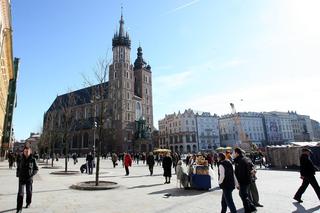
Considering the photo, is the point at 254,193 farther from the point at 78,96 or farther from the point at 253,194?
the point at 78,96

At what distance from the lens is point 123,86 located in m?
90.1

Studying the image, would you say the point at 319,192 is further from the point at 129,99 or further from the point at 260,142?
the point at 260,142

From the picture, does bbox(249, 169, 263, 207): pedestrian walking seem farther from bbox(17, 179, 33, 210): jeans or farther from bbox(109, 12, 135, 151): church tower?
bbox(109, 12, 135, 151): church tower

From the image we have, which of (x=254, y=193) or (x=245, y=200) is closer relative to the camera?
(x=245, y=200)

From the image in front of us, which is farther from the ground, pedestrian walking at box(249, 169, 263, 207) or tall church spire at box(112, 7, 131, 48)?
tall church spire at box(112, 7, 131, 48)

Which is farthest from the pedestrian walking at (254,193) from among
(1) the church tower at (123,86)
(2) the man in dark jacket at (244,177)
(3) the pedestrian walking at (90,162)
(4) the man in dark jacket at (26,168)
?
(1) the church tower at (123,86)

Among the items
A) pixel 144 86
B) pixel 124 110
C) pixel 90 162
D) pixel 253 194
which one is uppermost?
pixel 144 86

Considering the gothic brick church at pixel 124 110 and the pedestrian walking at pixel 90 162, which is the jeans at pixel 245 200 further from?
the gothic brick church at pixel 124 110

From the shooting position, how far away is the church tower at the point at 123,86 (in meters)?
85.4

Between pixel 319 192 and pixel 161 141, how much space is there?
11276 centimetres

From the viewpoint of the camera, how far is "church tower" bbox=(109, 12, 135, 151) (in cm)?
8544

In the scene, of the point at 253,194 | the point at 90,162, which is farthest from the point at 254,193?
the point at 90,162

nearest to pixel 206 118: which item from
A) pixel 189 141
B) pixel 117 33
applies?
pixel 189 141

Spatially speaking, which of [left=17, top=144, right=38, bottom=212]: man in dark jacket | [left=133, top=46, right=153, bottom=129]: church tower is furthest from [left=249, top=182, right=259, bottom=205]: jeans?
[left=133, top=46, right=153, bottom=129]: church tower
